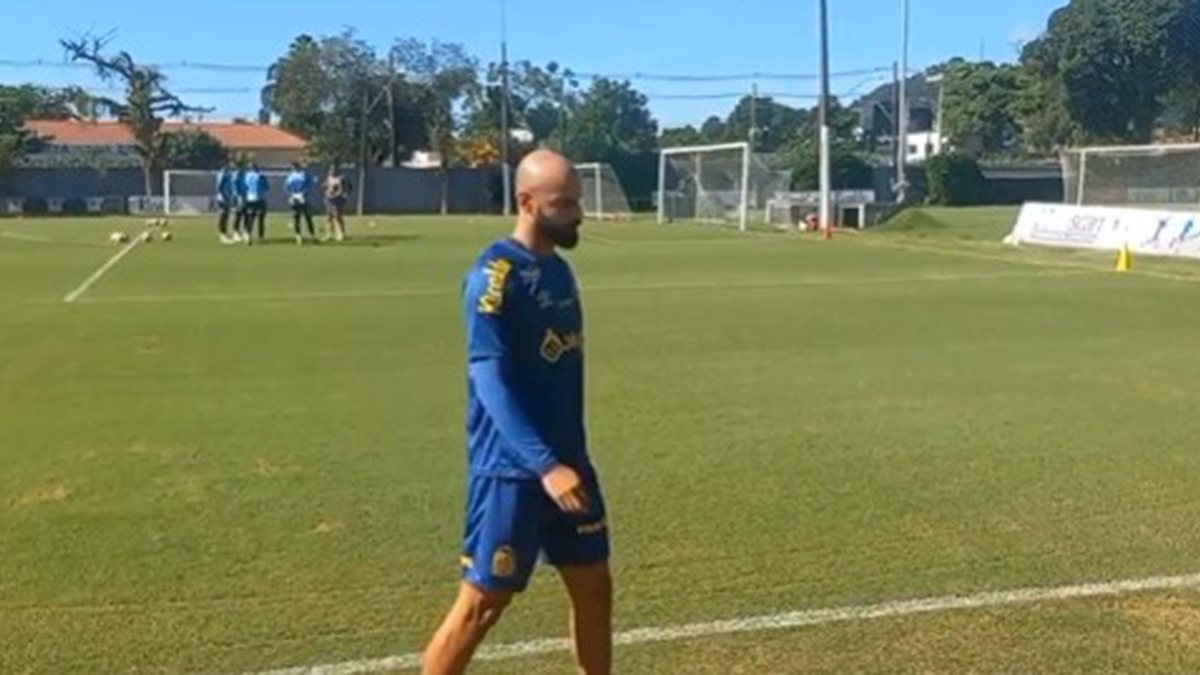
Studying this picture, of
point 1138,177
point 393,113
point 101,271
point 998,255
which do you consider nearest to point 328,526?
point 101,271

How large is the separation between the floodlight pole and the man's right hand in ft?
107

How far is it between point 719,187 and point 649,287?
26736 millimetres

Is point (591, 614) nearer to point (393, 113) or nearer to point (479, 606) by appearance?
point (479, 606)

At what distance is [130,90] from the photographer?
71125 mm

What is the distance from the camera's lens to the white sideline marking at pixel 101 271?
61.0ft

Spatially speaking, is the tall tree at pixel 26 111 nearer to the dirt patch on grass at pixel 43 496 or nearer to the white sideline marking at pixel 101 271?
the white sideline marking at pixel 101 271

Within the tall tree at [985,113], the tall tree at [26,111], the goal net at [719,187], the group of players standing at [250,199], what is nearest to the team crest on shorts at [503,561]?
the group of players standing at [250,199]

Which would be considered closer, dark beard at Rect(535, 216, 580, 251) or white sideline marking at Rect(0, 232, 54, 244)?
dark beard at Rect(535, 216, 580, 251)

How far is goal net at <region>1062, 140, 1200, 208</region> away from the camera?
31.3 metres

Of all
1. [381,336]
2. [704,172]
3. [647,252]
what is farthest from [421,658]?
[704,172]

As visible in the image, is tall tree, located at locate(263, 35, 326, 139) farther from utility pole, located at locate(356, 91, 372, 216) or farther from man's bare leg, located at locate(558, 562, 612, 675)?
man's bare leg, located at locate(558, 562, 612, 675)

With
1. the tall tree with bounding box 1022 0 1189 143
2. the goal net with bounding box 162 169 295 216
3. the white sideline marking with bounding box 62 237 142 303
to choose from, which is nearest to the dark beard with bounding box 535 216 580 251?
the white sideline marking with bounding box 62 237 142 303

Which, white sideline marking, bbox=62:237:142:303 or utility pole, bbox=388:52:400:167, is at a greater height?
utility pole, bbox=388:52:400:167

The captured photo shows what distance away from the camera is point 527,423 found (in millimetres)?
4059
